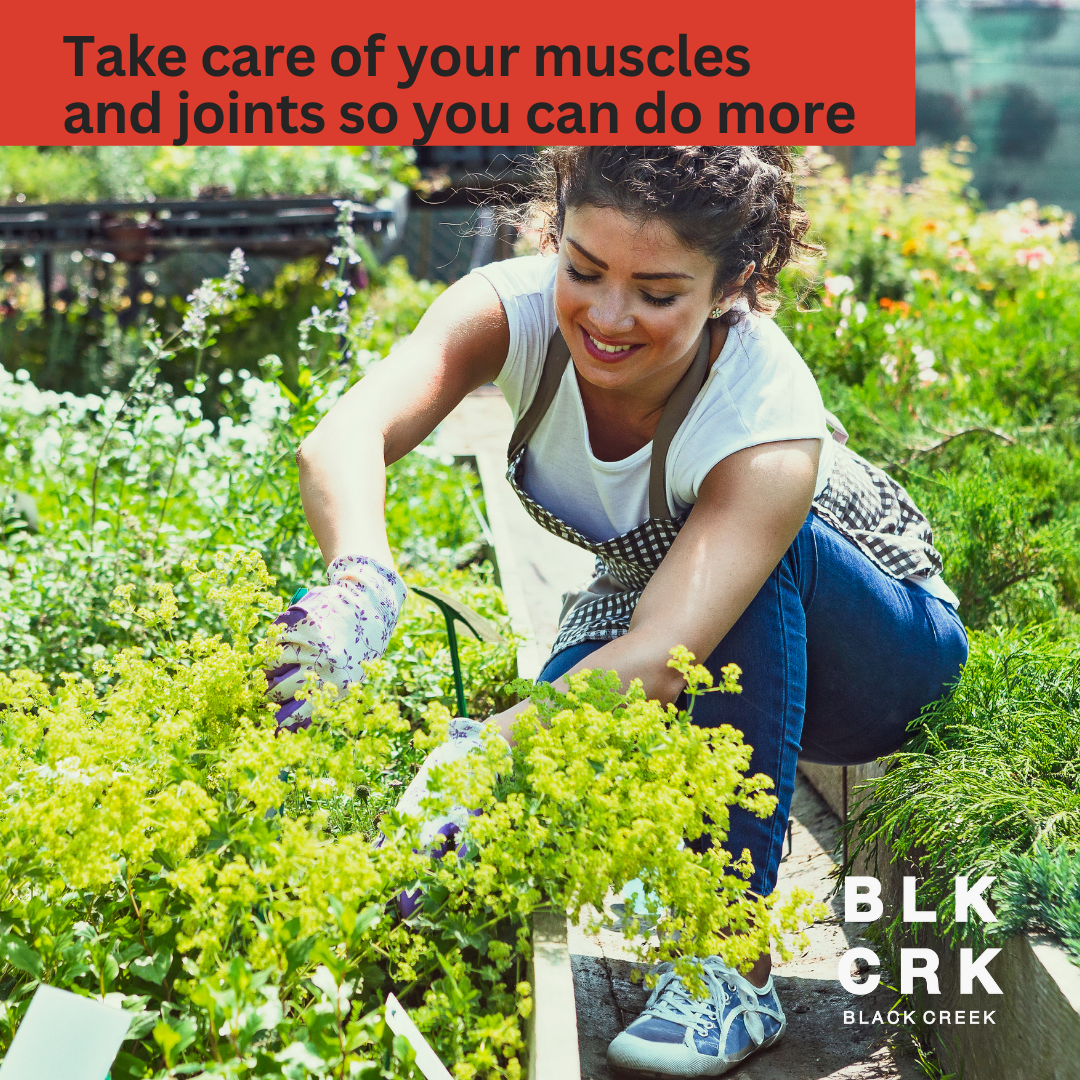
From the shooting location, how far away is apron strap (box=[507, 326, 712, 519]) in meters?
1.63

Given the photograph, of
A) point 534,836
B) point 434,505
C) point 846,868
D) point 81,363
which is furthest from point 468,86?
point 81,363

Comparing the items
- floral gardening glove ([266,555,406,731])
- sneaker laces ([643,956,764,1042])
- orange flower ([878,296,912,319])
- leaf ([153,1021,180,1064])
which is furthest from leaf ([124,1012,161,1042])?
orange flower ([878,296,912,319])

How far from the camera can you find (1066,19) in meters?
8.27

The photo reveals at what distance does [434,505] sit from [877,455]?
1.18 meters

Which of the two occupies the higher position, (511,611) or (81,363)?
(81,363)

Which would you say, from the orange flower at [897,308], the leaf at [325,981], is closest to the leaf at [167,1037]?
the leaf at [325,981]

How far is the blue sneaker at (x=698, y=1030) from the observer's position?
1502mm

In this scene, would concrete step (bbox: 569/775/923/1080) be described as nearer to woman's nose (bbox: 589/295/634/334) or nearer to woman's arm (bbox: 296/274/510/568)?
woman's arm (bbox: 296/274/510/568)

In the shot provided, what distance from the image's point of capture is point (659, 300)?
1.51 metres

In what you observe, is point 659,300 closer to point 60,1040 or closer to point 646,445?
point 646,445

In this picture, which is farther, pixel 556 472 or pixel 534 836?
pixel 556 472

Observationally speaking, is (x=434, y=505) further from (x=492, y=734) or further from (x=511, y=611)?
(x=492, y=734)

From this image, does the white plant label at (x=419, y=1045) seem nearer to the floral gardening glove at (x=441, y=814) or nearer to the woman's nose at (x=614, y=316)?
the floral gardening glove at (x=441, y=814)

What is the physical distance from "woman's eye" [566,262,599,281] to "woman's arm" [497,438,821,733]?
29 cm
